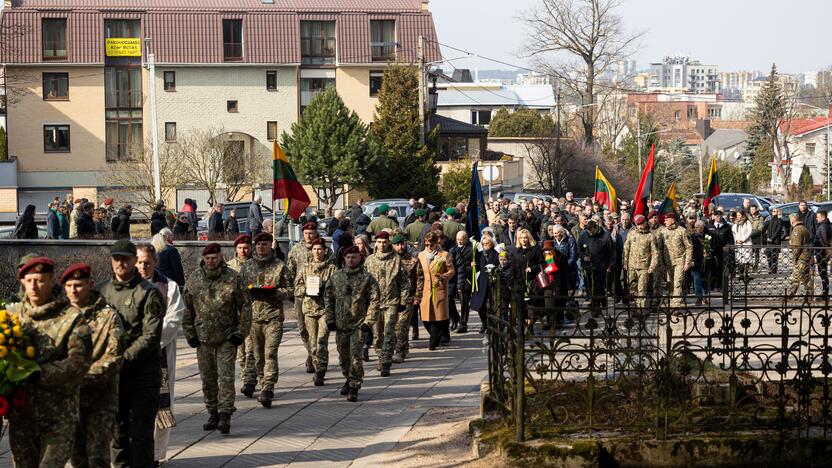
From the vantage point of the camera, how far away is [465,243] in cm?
1762

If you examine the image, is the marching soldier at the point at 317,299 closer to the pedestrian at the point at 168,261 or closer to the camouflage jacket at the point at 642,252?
the pedestrian at the point at 168,261

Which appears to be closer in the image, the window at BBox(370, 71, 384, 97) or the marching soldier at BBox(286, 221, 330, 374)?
the marching soldier at BBox(286, 221, 330, 374)

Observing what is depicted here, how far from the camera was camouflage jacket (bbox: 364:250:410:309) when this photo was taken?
14656 mm

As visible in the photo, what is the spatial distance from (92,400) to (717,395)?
520cm

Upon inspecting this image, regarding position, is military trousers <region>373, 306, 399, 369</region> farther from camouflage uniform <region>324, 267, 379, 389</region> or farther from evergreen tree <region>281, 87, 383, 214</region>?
evergreen tree <region>281, 87, 383, 214</region>

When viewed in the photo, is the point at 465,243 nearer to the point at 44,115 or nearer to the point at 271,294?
the point at 271,294

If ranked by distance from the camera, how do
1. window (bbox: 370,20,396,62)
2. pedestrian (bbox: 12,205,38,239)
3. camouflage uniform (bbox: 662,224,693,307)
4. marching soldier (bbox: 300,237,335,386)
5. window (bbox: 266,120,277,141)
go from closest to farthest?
marching soldier (bbox: 300,237,335,386), camouflage uniform (bbox: 662,224,693,307), pedestrian (bbox: 12,205,38,239), window (bbox: 370,20,396,62), window (bbox: 266,120,277,141)

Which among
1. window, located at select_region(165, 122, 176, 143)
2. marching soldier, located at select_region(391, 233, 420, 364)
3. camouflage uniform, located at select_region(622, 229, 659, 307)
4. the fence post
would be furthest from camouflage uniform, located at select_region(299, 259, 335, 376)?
window, located at select_region(165, 122, 176, 143)

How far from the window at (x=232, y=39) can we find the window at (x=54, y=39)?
7623 mm

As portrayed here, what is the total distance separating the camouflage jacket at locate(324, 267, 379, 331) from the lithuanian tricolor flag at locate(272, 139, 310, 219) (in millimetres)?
4859

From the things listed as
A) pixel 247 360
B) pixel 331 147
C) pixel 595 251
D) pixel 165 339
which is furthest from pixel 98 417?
pixel 331 147

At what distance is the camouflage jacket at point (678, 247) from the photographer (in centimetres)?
1947

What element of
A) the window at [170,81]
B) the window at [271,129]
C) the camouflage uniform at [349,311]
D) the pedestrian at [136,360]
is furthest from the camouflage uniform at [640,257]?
the window at [170,81]

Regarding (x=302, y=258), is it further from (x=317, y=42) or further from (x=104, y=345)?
(x=317, y=42)
